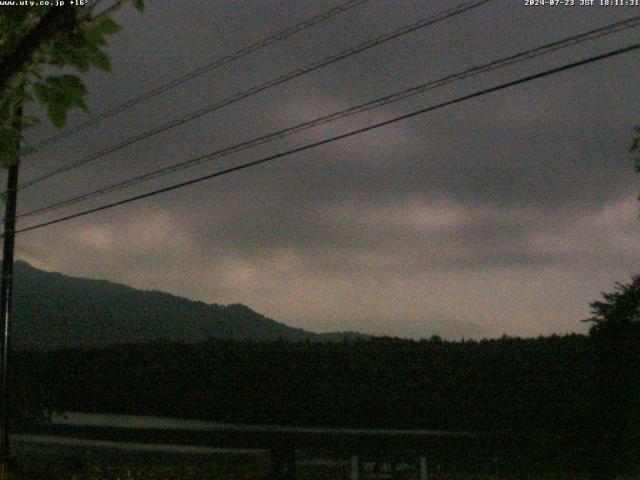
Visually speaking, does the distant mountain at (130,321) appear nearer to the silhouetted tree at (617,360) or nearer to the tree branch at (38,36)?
the silhouetted tree at (617,360)

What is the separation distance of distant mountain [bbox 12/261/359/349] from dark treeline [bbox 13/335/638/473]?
72.9 metres

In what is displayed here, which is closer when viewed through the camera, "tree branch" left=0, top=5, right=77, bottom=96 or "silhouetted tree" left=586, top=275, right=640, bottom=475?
"tree branch" left=0, top=5, right=77, bottom=96

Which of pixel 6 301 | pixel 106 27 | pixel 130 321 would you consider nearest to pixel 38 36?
pixel 106 27

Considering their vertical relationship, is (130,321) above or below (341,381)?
above

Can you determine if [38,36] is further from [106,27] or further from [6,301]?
[6,301]

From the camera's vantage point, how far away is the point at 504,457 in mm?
19141

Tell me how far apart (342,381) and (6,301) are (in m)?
18.7

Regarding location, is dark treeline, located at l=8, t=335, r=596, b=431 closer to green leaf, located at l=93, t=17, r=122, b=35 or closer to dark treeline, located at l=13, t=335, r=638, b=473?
dark treeline, located at l=13, t=335, r=638, b=473

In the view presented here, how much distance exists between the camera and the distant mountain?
12812cm

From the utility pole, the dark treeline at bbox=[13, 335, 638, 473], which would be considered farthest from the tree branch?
the dark treeline at bbox=[13, 335, 638, 473]

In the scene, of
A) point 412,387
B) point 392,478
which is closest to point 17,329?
point 412,387

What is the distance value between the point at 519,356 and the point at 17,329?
410 ft

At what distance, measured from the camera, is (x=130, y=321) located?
506ft

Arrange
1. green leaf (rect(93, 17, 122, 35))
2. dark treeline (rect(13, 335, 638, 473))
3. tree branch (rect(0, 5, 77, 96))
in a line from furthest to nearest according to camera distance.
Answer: dark treeline (rect(13, 335, 638, 473)) → green leaf (rect(93, 17, 122, 35)) → tree branch (rect(0, 5, 77, 96))
